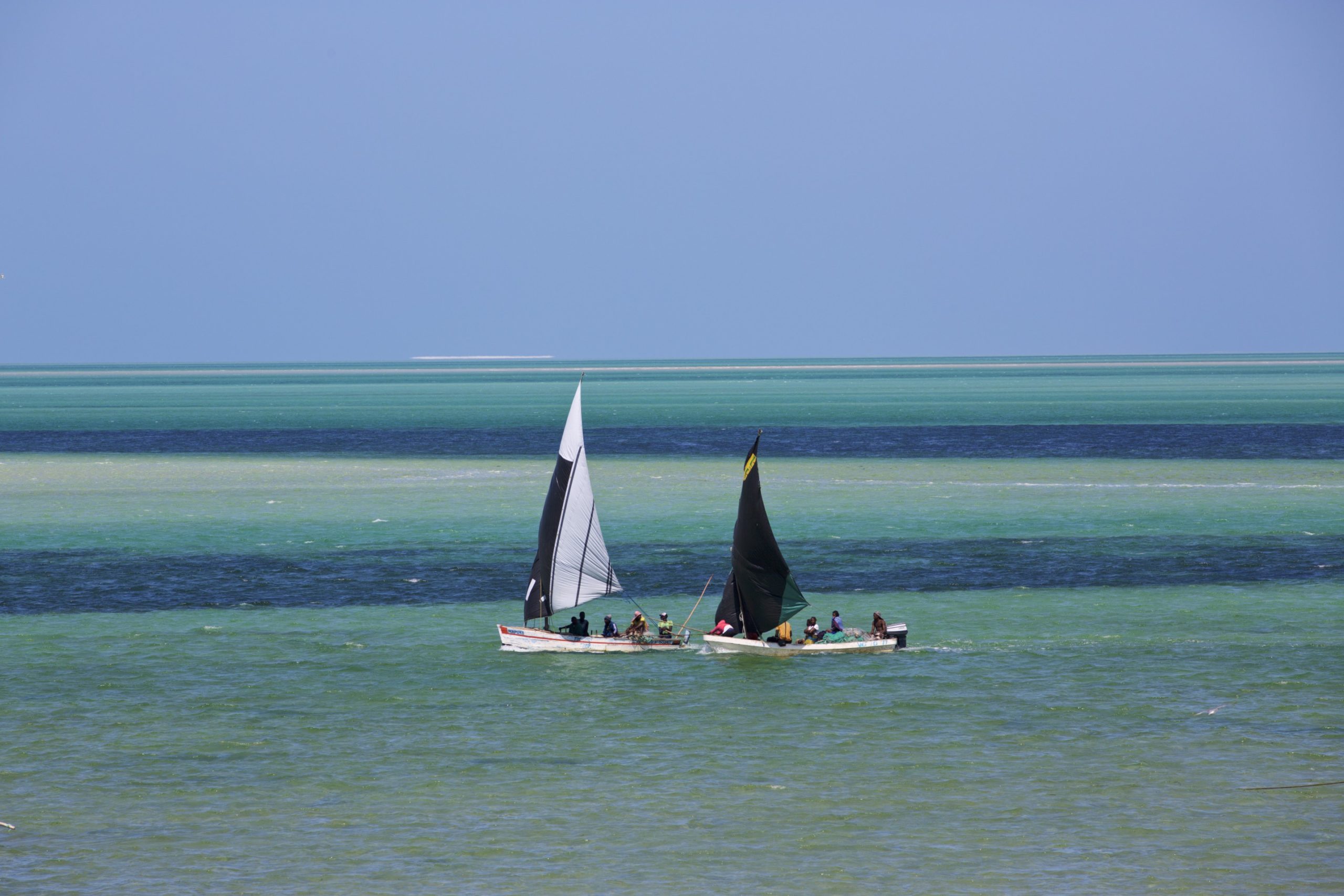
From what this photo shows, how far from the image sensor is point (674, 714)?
3494cm

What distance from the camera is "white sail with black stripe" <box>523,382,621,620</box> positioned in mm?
43875

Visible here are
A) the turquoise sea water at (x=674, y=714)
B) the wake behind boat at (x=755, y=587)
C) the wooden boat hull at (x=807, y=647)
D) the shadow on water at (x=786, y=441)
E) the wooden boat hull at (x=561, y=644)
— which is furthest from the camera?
the shadow on water at (x=786, y=441)

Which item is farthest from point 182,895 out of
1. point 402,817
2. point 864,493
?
point 864,493

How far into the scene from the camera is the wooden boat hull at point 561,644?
137 feet

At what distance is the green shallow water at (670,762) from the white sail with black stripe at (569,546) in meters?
2.25

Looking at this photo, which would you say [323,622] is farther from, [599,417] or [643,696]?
[599,417]

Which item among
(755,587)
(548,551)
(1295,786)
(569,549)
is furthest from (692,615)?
(1295,786)

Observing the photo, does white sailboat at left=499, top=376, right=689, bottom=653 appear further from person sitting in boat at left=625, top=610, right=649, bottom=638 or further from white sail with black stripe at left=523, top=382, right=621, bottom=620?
person sitting in boat at left=625, top=610, right=649, bottom=638

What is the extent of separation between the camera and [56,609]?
4856 centimetres

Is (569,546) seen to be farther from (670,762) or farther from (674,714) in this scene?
(670,762)

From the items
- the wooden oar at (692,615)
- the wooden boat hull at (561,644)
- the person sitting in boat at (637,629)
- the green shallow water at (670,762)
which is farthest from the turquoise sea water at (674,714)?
the person sitting in boat at (637,629)

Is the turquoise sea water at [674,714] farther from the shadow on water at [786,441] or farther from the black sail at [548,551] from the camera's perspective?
the shadow on water at [786,441]

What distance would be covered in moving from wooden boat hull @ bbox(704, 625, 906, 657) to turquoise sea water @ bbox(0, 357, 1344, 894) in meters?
0.45

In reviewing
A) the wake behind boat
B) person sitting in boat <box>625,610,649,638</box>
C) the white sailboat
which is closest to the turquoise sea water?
person sitting in boat <box>625,610,649,638</box>
